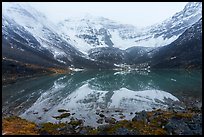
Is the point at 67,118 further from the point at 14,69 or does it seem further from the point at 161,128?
the point at 14,69

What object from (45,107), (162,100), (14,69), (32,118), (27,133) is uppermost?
(14,69)

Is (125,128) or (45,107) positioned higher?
(45,107)

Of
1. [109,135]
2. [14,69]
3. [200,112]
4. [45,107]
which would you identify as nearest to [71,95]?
[45,107]

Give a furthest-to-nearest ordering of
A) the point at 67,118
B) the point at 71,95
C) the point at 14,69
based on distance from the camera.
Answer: the point at 14,69
the point at 71,95
the point at 67,118

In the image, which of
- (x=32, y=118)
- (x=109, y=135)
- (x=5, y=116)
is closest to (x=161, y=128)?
(x=109, y=135)

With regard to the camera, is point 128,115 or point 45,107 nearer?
point 128,115

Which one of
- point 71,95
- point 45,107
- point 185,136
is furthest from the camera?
point 71,95

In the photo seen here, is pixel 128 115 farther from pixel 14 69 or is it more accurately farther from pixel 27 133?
pixel 14 69
